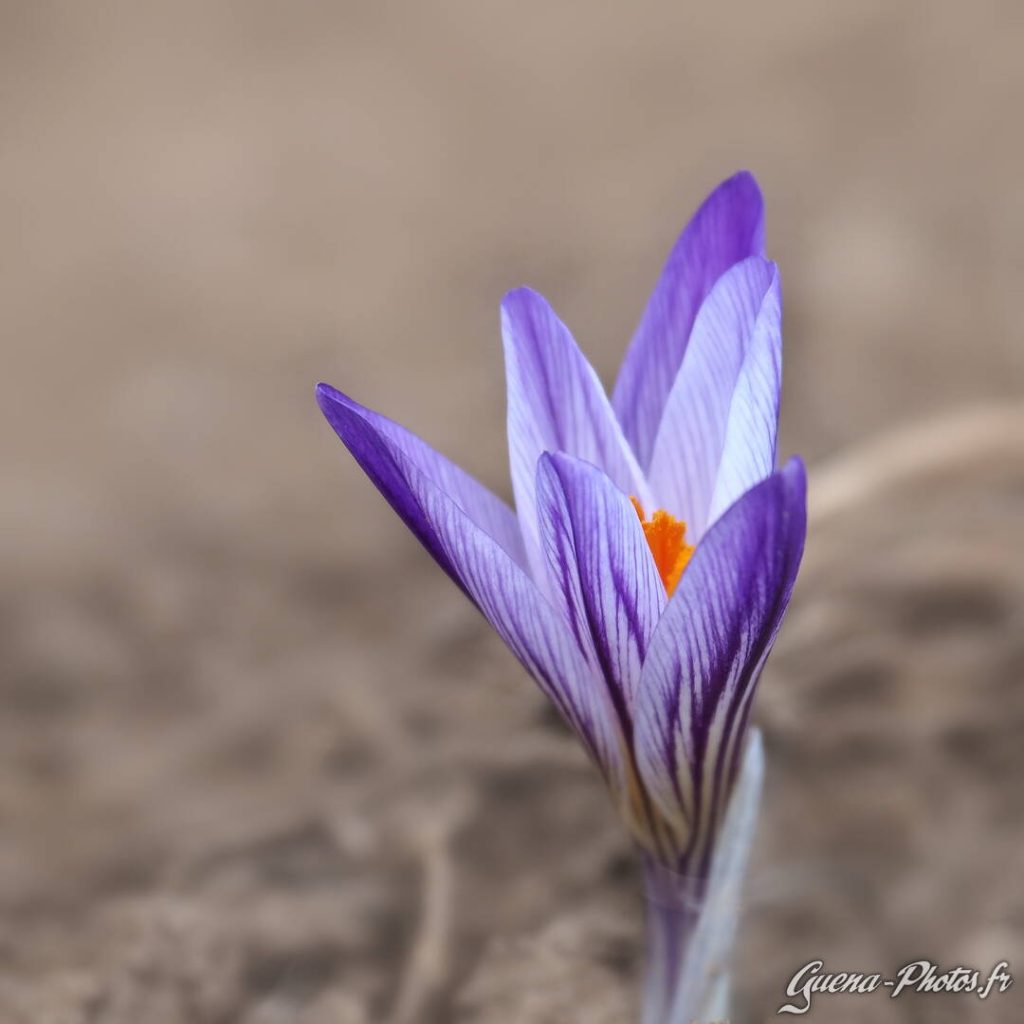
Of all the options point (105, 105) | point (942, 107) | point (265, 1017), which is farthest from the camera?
point (105, 105)

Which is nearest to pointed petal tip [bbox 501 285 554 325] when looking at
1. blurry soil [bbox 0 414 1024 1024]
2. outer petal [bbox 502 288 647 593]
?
outer petal [bbox 502 288 647 593]

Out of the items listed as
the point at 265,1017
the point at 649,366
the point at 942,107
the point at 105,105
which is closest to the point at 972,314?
the point at 942,107

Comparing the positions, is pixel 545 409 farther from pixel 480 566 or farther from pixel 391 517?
pixel 391 517

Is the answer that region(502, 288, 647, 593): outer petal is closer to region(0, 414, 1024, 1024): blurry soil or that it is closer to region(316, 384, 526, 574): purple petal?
region(316, 384, 526, 574): purple petal

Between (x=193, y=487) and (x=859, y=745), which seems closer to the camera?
(x=859, y=745)

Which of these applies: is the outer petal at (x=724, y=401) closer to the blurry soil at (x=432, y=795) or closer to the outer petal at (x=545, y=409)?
the outer petal at (x=545, y=409)

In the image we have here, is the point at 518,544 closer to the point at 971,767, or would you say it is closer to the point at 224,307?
the point at 971,767
